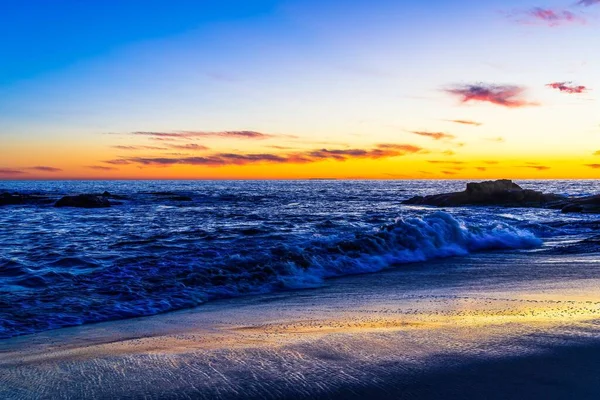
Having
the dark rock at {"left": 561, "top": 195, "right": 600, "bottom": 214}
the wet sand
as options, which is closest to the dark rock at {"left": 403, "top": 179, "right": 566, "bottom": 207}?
the dark rock at {"left": 561, "top": 195, "right": 600, "bottom": 214}

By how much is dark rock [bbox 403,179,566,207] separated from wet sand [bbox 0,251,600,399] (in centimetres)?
3434

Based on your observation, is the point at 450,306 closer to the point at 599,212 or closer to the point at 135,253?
the point at 135,253

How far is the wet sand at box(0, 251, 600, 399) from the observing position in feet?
12.9

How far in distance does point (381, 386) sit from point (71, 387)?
8.50 feet

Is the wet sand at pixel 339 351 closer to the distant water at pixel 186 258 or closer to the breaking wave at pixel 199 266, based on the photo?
the breaking wave at pixel 199 266

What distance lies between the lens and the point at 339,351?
4.83 m

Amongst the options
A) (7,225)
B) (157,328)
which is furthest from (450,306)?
(7,225)

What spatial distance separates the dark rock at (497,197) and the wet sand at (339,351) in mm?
34339

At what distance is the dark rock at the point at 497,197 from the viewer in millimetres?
39875

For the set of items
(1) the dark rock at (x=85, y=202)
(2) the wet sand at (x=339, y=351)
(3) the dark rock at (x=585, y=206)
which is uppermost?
(3) the dark rock at (x=585, y=206)

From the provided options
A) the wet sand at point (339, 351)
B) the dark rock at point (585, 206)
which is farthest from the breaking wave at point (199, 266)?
the dark rock at point (585, 206)

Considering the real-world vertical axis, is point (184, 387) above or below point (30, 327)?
above

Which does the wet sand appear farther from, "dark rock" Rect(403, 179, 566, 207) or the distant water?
"dark rock" Rect(403, 179, 566, 207)

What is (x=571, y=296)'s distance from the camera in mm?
7418
